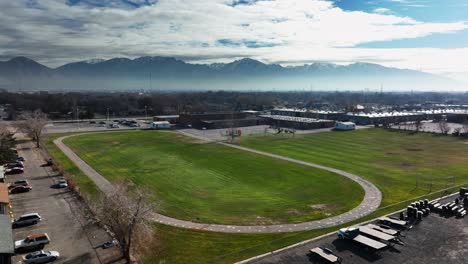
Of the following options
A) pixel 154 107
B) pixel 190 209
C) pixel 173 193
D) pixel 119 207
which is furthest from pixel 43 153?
pixel 154 107

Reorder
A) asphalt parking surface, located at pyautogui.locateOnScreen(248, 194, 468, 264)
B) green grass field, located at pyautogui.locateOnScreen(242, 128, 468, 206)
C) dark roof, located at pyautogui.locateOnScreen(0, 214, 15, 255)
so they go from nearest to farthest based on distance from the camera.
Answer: dark roof, located at pyautogui.locateOnScreen(0, 214, 15, 255) < asphalt parking surface, located at pyautogui.locateOnScreen(248, 194, 468, 264) < green grass field, located at pyautogui.locateOnScreen(242, 128, 468, 206)

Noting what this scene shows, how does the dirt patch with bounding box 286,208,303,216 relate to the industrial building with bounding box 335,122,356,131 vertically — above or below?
below

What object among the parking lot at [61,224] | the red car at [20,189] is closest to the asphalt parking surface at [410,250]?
the parking lot at [61,224]

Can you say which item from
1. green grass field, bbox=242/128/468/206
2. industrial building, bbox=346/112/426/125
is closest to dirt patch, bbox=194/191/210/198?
green grass field, bbox=242/128/468/206

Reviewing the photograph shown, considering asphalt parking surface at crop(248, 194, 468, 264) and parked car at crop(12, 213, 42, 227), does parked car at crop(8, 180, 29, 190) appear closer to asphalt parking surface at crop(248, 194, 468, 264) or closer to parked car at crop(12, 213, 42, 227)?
parked car at crop(12, 213, 42, 227)

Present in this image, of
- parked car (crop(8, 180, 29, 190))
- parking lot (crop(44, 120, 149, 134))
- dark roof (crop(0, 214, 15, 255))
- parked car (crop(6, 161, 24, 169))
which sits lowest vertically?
parked car (crop(8, 180, 29, 190))

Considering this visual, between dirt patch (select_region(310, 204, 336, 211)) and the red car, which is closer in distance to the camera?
dirt patch (select_region(310, 204, 336, 211))

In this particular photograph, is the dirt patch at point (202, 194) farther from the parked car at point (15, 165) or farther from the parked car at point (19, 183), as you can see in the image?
the parked car at point (15, 165)

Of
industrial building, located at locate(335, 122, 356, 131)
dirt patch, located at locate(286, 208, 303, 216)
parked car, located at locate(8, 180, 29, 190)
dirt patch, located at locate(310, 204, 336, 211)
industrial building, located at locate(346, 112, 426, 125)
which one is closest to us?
dirt patch, located at locate(286, 208, 303, 216)
